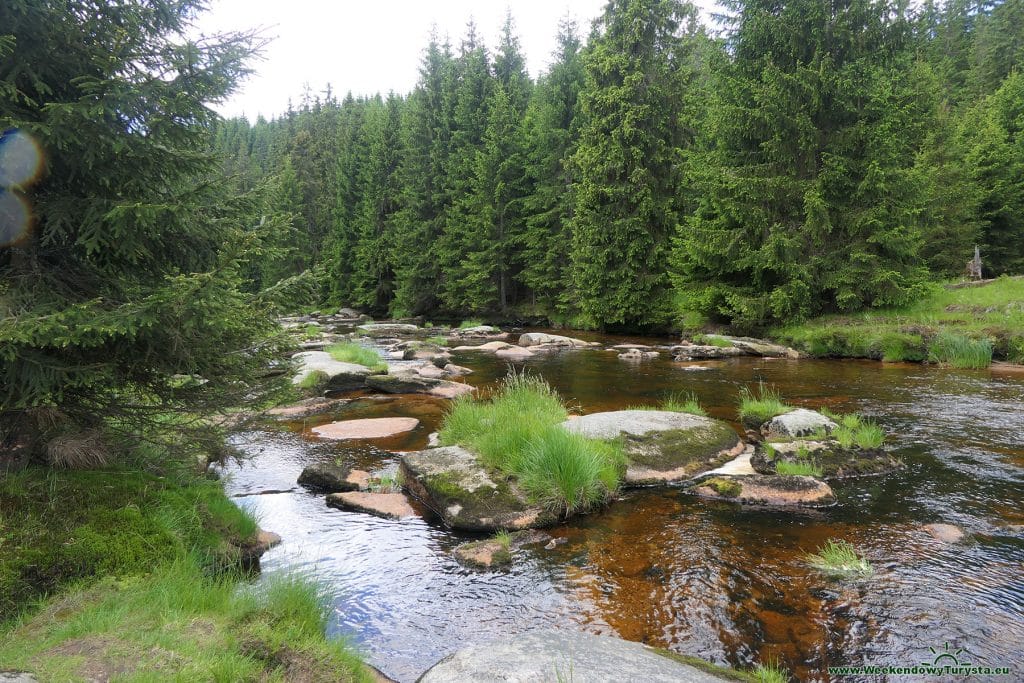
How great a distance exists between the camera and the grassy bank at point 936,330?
46.0ft

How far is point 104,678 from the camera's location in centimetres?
250

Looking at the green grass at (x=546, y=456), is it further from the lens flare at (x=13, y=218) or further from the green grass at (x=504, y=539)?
the lens flare at (x=13, y=218)

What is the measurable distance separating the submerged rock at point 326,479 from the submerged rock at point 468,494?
0.69 meters

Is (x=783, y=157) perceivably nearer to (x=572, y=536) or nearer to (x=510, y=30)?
(x=572, y=536)

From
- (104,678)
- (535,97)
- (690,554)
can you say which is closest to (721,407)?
(690,554)

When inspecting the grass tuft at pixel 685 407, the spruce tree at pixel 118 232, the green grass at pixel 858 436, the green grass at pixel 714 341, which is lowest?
the green grass at pixel 858 436

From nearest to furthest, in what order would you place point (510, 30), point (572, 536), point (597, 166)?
point (572, 536) < point (597, 166) < point (510, 30)

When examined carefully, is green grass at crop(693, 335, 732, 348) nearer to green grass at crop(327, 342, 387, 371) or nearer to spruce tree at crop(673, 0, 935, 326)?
spruce tree at crop(673, 0, 935, 326)

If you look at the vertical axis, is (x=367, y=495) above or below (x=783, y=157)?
below

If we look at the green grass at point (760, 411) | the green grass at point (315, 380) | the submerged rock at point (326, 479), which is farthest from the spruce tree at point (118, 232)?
the green grass at point (315, 380)

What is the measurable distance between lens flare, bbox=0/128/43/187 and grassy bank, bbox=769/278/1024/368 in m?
17.1

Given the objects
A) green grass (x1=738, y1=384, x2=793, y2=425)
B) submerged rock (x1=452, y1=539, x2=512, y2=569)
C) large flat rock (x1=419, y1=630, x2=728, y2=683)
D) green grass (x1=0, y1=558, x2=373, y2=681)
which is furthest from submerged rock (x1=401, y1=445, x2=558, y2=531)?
green grass (x1=738, y1=384, x2=793, y2=425)

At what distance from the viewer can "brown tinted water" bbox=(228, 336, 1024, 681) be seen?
3865 mm

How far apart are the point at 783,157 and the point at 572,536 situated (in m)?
18.6
